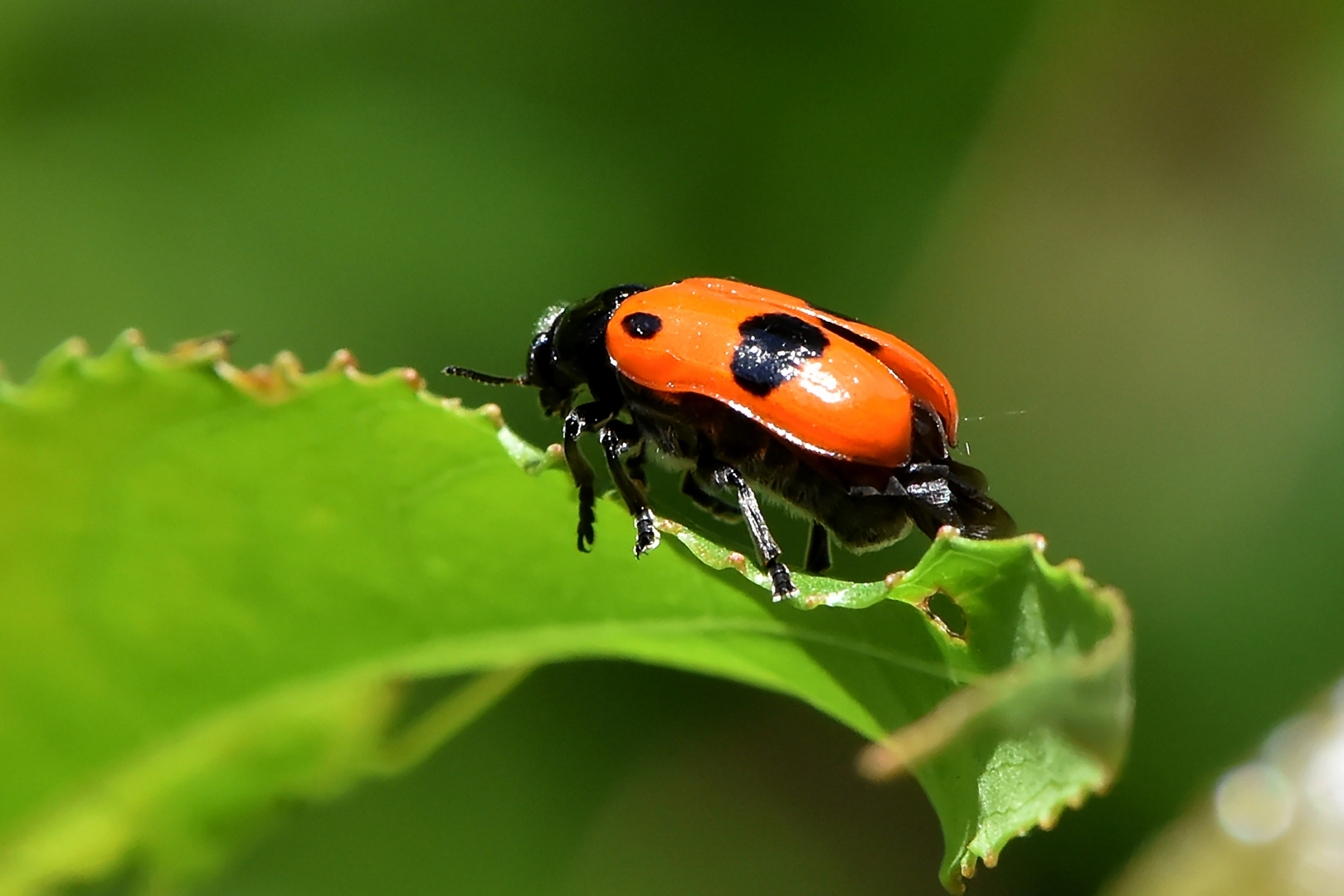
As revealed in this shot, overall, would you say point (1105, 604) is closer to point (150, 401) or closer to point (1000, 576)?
point (1000, 576)

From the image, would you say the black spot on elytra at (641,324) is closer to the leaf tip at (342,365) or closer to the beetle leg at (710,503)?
the beetle leg at (710,503)

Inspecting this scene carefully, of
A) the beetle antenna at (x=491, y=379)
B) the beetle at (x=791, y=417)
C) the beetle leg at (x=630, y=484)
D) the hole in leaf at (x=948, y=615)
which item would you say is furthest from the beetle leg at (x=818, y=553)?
the hole in leaf at (x=948, y=615)

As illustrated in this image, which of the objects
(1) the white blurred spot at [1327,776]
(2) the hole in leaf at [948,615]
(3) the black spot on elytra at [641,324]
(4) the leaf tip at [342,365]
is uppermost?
(4) the leaf tip at [342,365]

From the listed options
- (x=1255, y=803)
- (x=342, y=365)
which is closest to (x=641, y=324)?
(x=342, y=365)

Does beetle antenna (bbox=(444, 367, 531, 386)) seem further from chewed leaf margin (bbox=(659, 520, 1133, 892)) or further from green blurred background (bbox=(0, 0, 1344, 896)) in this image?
chewed leaf margin (bbox=(659, 520, 1133, 892))

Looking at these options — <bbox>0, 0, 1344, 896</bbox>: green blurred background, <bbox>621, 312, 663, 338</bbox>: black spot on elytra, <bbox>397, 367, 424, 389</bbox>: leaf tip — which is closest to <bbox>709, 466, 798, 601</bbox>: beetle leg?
<bbox>621, 312, 663, 338</bbox>: black spot on elytra

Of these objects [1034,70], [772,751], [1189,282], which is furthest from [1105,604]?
[1189,282]

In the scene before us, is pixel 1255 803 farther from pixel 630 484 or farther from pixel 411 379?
pixel 411 379
